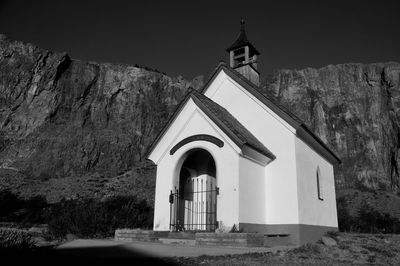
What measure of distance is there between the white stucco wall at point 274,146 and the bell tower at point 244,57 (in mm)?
2323

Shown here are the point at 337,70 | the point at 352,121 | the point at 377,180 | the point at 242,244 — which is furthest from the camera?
the point at 337,70

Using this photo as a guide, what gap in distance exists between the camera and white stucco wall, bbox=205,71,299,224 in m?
12.4

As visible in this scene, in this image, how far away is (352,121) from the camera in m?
83.0

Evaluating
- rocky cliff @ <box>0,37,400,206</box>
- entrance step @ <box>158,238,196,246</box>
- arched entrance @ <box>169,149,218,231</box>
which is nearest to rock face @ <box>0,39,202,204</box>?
rocky cliff @ <box>0,37,400,206</box>

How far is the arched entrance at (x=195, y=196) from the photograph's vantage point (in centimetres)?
1285

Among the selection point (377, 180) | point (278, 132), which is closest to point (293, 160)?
point (278, 132)

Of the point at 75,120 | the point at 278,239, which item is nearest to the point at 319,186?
the point at 278,239

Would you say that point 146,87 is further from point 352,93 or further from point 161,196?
point 161,196

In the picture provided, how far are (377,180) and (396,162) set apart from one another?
6.84 meters

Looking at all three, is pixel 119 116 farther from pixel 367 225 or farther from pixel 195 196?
pixel 195 196

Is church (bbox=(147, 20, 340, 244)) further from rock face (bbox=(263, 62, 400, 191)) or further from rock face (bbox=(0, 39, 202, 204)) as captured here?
rock face (bbox=(263, 62, 400, 191))

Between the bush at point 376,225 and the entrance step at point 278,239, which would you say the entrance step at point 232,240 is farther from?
the bush at point 376,225

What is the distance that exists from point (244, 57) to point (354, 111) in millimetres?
75217

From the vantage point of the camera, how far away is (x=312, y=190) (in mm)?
13883
